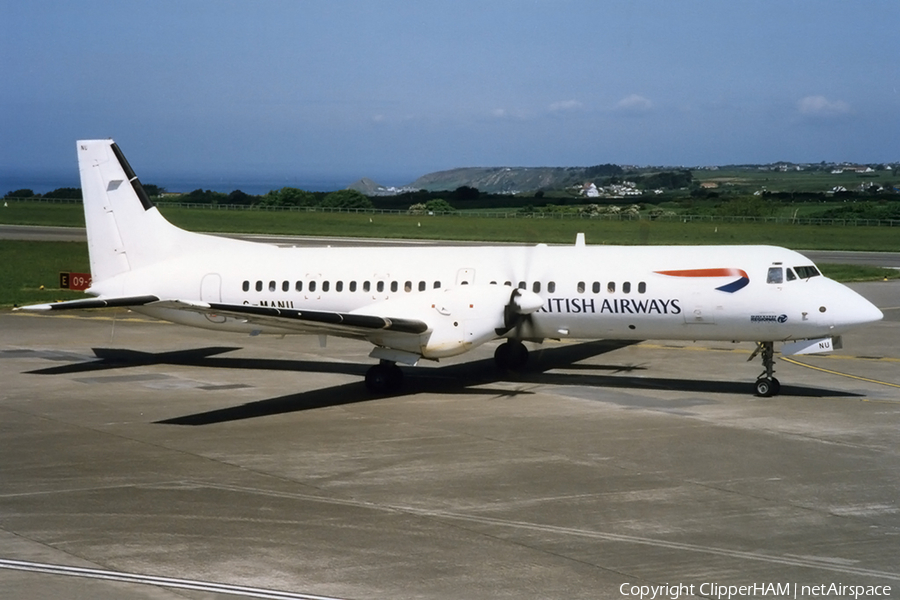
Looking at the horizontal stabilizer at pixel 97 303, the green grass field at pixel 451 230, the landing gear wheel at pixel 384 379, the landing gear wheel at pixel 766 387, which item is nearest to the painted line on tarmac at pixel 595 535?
the landing gear wheel at pixel 384 379

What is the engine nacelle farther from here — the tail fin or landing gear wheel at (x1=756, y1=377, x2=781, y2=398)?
the tail fin

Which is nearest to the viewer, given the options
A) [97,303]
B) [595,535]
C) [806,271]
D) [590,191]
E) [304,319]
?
[595,535]

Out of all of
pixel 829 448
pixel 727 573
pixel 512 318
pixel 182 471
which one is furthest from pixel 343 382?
pixel 727 573

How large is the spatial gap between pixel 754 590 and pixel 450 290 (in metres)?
12.5

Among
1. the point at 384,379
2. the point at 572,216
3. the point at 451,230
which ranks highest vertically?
the point at 572,216

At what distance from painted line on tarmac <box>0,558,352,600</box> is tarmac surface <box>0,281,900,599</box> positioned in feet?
0.11

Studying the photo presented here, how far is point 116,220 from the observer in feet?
84.8

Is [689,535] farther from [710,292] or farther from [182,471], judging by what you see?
[710,292]

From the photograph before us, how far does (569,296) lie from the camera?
22.5m

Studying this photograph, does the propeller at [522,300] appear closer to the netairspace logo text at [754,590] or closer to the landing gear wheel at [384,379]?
the landing gear wheel at [384,379]

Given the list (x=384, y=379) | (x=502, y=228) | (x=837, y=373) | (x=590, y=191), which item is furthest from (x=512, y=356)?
(x=590, y=191)

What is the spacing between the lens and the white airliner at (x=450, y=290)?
836 inches

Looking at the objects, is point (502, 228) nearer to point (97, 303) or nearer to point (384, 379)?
point (384, 379)

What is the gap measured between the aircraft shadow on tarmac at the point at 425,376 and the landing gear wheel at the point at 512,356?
13.0 inches
